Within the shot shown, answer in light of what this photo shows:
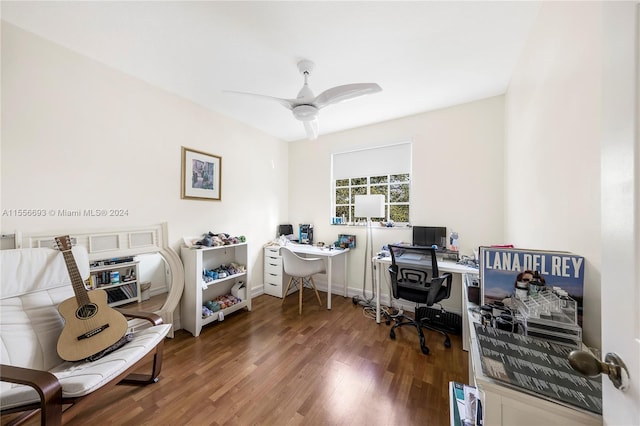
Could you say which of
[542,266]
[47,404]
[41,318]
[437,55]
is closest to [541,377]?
[542,266]

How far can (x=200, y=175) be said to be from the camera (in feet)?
9.02

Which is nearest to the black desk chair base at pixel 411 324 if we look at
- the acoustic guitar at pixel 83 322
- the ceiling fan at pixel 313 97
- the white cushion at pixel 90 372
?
the white cushion at pixel 90 372

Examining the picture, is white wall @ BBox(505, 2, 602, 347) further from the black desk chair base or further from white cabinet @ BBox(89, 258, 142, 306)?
white cabinet @ BBox(89, 258, 142, 306)

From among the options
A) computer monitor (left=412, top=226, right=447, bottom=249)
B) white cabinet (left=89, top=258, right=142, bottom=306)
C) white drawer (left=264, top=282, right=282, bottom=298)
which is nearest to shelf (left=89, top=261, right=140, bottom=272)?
white cabinet (left=89, top=258, right=142, bottom=306)

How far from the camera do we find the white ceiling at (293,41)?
1.46m

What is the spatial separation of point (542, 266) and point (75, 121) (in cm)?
337

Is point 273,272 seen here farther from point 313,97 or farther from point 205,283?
point 313,97

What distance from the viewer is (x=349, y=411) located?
146 cm

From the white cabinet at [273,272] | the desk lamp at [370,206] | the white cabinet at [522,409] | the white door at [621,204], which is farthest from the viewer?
the white cabinet at [273,272]

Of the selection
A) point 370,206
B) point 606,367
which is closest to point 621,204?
point 606,367

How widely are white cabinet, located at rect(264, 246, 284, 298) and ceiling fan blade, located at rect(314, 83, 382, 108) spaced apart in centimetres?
229

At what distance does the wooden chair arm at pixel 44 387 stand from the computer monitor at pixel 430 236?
3.15 meters

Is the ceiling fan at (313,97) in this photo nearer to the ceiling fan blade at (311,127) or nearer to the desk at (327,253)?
the ceiling fan blade at (311,127)

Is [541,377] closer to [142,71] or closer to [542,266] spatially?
[542,266]
